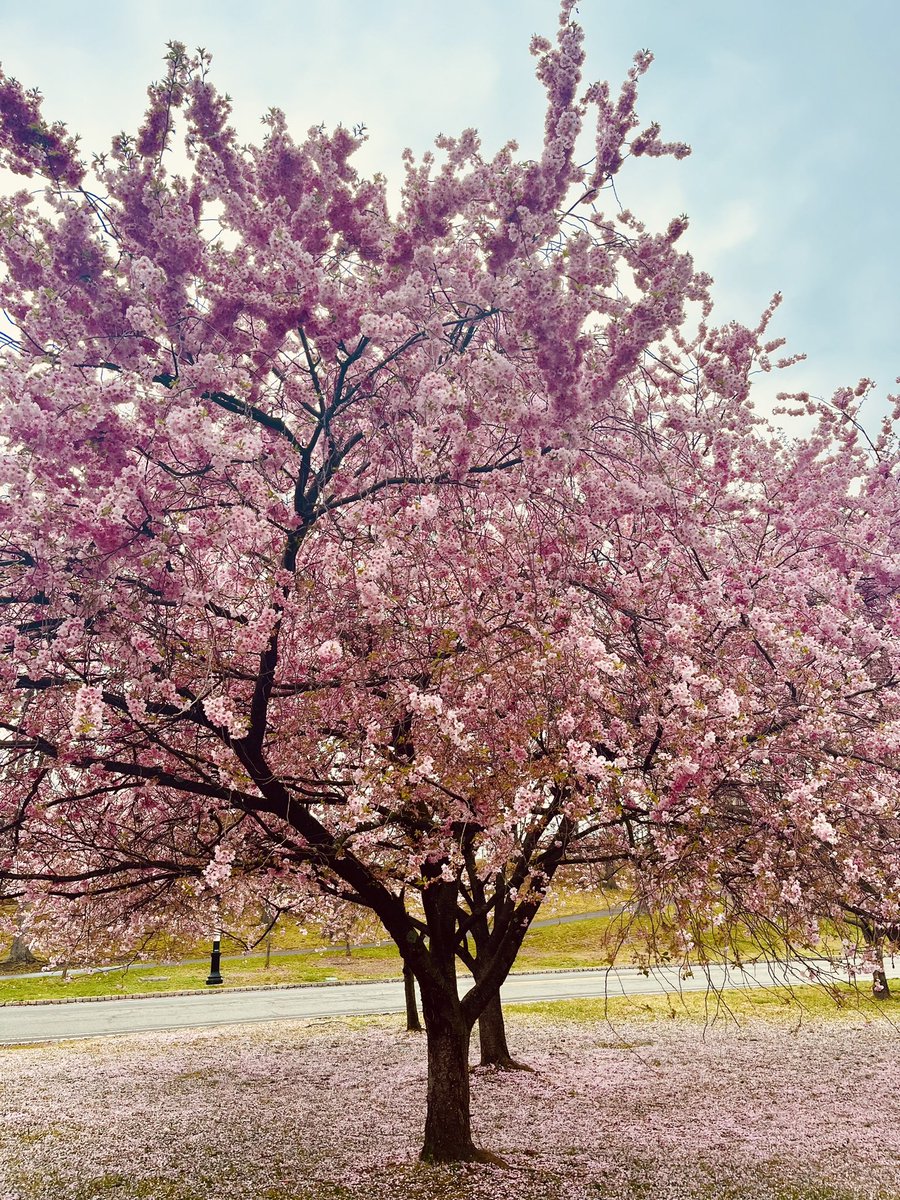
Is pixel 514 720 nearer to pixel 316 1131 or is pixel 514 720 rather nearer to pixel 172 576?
pixel 172 576

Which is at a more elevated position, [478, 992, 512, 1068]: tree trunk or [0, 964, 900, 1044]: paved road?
[478, 992, 512, 1068]: tree trunk

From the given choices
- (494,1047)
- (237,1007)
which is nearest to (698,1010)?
(494,1047)

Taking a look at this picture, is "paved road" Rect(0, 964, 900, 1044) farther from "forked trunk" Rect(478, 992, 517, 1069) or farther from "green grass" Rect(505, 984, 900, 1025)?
"forked trunk" Rect(478, 992, 517, 1069)

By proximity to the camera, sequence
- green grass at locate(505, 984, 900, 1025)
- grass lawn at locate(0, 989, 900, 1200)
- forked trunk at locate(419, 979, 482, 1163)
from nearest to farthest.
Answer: grass lawn at locate(0, 989, 900, 1200) < forked trunk at locate(419, 979, 482, 1163) < green grass at locate(505, 984, 900, 1025)

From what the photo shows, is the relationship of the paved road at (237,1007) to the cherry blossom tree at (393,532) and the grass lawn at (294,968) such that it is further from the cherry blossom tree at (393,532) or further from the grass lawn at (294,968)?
the cherry blossom tree at (393,532)

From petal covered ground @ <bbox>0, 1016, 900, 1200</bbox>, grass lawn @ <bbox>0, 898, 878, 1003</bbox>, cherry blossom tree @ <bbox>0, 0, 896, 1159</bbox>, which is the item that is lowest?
grass lawn @ <bbox>0, 898, 878, 1003</bbox>

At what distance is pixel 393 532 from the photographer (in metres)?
6.07

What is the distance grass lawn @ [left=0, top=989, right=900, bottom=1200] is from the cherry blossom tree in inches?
140

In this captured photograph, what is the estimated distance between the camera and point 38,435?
5.12 meters

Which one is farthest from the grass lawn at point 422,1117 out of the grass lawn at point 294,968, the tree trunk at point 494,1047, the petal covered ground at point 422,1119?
the grass lawn at point 294,968

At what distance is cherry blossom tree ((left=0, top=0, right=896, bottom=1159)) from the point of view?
5.82 metres

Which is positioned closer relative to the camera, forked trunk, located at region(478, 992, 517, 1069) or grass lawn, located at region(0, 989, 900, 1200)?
grass lawn, located at region(0, 989, 900, 1200)

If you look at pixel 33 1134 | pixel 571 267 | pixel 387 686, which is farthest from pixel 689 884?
pixel 33 1134

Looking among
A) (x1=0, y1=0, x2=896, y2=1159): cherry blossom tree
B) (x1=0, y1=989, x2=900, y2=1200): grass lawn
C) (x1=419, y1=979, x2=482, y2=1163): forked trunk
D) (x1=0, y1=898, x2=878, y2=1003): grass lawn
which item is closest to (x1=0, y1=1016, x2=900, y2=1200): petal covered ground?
(x1=0, y1=989, x2=900, y2=1200): grass lawn
